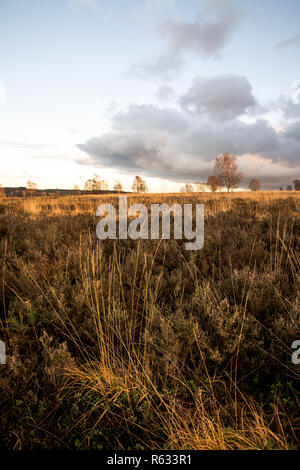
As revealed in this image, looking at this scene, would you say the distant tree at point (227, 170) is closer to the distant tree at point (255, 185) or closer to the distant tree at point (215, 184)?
the distant tree at point (215, 184)

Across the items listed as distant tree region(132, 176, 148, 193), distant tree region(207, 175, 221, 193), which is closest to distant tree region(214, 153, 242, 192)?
distant tree region(207, 175, 221, 193)

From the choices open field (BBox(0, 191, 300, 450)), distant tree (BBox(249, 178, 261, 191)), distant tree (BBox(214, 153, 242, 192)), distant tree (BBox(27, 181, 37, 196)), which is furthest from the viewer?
distant tree (BBox(249, 178, 261, 191))

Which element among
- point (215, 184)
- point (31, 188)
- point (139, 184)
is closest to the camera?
point (31, 188)

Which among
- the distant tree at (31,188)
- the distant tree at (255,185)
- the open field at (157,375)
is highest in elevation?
the distant tree at (255,185)

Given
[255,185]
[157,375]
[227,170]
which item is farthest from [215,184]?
[157,375]

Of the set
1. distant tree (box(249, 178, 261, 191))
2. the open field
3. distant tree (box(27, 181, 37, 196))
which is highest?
distant tree (box(249, 178, 261, 191))

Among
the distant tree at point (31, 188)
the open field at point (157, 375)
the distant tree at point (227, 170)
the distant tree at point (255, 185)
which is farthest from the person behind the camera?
the distant tree at point (255, 185)

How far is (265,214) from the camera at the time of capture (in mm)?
6273

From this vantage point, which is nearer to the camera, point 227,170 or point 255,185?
point 227,170

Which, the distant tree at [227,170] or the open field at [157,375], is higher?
the distant tree at [227,170]

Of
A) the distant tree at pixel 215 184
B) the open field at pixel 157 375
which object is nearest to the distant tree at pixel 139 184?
the distant tree at pixel 215 184

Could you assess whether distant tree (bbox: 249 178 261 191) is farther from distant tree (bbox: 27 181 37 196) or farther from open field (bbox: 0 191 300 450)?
open field (bbox: 0 191 300 450)

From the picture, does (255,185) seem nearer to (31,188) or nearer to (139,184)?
(139,184)

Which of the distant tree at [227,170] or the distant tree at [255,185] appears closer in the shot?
the distant tree at [227,170]
